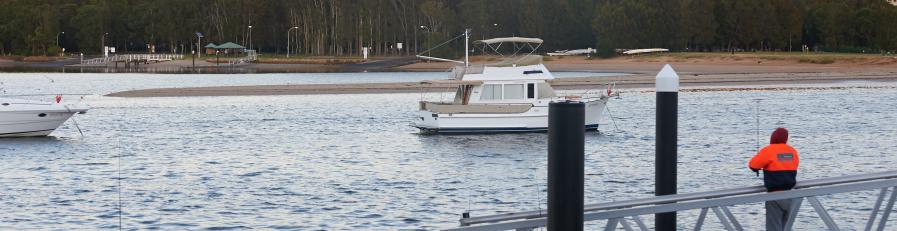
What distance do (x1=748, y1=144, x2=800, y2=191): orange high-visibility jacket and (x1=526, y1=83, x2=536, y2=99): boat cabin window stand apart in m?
29.9

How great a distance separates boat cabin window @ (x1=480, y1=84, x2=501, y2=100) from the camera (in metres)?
47.1

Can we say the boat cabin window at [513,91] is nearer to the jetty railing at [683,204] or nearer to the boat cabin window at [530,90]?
the boat cabin window at [530,90]

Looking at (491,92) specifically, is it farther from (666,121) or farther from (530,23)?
(530,23)

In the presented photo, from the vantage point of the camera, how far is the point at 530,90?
4709cm

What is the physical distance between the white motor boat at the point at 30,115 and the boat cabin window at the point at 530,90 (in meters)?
15.1

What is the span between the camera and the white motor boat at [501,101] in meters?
46.8

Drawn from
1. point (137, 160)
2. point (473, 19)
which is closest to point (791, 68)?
point (473, 19)

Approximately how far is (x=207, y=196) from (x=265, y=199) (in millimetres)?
1698

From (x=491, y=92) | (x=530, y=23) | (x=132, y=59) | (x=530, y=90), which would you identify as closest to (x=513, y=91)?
(x=530, y=90)

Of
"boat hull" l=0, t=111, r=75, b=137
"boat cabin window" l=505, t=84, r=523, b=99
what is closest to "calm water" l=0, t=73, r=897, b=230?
"boat hull" l=0, t=111, r=75, b=137

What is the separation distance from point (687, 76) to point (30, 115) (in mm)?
65797

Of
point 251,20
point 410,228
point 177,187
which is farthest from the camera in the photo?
point 251,20

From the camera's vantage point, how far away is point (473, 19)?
554 ft

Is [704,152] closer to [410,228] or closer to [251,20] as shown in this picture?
[410,228]
